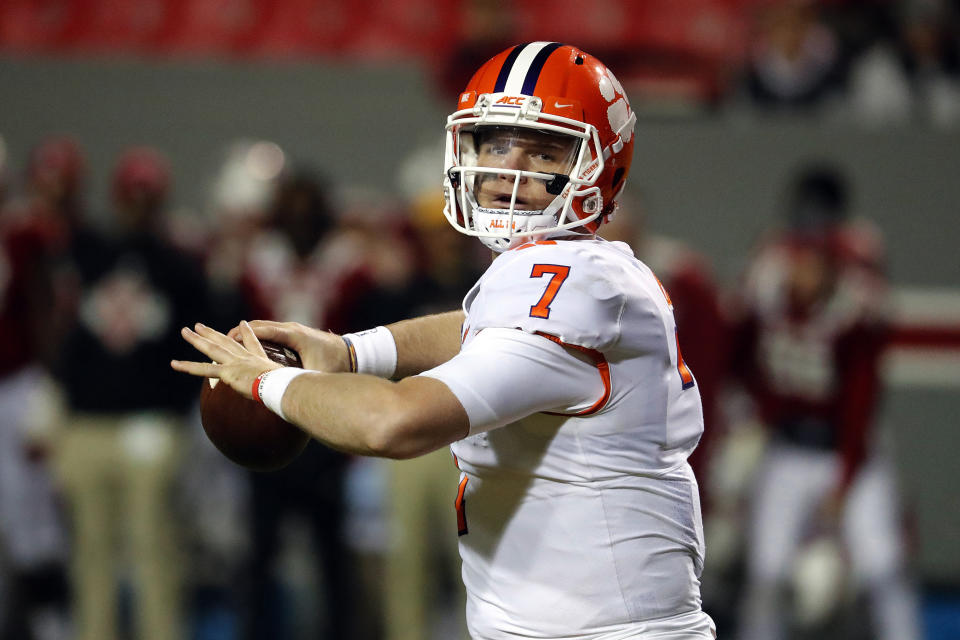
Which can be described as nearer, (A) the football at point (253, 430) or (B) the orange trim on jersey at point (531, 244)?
(B) the orange trim on jersey at point (531, 244)

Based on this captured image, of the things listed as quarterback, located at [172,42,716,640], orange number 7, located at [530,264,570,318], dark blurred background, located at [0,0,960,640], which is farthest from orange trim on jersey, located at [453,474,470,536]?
dark blurred background, located at [0,0,960,640]

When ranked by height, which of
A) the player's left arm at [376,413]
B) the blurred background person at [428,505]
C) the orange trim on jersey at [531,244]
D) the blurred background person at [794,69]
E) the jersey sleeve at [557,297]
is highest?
the blurred background person at [794,69]

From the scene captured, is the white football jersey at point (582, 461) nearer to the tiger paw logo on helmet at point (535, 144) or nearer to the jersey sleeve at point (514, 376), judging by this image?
the jersey sleeve at point (514, 376)

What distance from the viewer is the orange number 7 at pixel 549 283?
1806 millimetres

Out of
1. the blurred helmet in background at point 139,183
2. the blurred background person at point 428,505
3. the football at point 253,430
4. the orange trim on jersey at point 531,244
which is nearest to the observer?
the orange trim on jersey at point 531,244

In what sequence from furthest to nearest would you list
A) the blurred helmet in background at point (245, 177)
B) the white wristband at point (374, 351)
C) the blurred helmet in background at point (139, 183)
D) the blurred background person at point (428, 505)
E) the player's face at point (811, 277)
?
the blurred helmet in background at point (245, 177), the blurred helmet in background at point (139, 183), the player's face at point (811, 277), the blurred background person at point (428, 505), the white wristband at point (374, 351)

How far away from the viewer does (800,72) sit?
6.04 meters

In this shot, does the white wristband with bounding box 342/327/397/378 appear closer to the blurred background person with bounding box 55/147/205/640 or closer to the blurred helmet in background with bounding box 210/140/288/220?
the blurred background person with bounding box 55/147/205/640

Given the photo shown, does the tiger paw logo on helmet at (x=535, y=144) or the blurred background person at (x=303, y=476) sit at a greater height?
the tiger paw logo on helmet at (x=535, y=144)

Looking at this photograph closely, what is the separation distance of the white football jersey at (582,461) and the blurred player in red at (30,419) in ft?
10.7

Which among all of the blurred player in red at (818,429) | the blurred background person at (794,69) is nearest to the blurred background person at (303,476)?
the blurred player in red at (818,429)

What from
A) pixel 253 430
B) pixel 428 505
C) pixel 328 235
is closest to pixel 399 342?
pixel 253 430

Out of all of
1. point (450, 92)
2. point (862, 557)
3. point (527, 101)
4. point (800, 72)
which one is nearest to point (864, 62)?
point (800, 72)

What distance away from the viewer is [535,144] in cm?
208
